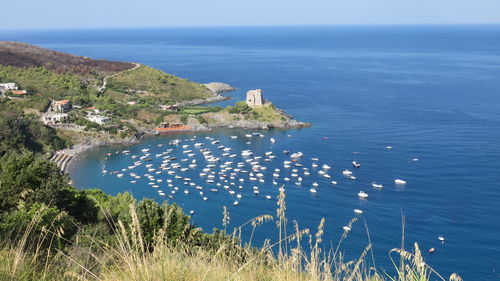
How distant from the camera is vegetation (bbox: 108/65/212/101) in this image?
214ft

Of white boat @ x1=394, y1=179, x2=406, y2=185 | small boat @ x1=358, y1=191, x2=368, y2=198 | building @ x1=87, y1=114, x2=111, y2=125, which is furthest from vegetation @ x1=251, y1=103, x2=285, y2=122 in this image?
A: small boat @ x1=358, y1=191, x2=368, y2=198

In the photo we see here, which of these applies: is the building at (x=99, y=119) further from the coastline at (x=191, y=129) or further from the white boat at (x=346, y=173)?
the white boat at (x=346, y=173)

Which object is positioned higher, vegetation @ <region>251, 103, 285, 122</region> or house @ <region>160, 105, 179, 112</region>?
house @ <region>160, 105, 179, 112</region>

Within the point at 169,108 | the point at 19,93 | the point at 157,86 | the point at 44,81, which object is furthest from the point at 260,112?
the point at 44,81

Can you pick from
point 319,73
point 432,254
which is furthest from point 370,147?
point 319,73

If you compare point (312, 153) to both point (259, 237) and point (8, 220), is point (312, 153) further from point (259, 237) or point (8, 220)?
point (8, 220)

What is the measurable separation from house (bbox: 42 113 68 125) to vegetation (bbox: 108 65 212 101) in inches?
640

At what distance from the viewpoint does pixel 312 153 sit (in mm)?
41125

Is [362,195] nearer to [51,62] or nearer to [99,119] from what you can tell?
[99,119]

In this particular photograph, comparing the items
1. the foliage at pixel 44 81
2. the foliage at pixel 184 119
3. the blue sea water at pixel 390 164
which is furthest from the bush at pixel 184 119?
the foliage at pixel 44 81

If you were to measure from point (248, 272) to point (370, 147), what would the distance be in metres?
41.0

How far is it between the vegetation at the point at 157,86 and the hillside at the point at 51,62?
17.9 ft

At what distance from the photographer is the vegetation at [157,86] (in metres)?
65.3

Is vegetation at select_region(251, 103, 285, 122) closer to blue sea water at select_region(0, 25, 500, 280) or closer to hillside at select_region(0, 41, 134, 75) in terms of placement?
blue sea water at select_region(0, 25, 500, 280)
